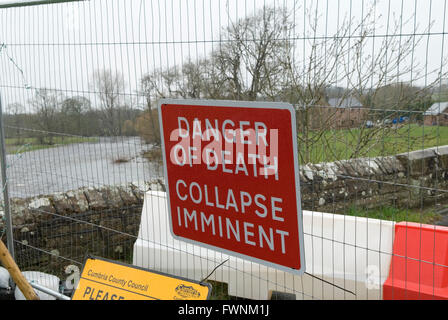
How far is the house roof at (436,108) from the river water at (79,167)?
1.73 metres

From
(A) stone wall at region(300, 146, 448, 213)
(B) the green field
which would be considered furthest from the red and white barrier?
(B) the green field

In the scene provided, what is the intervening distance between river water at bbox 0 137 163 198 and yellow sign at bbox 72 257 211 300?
66 centimetres

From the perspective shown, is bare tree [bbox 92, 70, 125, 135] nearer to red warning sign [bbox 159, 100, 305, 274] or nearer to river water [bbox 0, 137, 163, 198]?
river water [bbox 0, 137, 163, 198]

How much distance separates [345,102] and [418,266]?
100 centimetres

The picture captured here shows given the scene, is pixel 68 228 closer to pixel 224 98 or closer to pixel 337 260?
pixel 224 98

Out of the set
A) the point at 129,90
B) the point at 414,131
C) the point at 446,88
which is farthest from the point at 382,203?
the point at 129,90

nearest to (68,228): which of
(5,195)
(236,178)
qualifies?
(5,195)

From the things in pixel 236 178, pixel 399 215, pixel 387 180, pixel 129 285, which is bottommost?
pixel 129 285

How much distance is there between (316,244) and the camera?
317 cm

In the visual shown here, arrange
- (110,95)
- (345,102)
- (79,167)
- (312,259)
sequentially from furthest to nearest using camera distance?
(79,167) < (110,95) < (312,259) < (345,102)

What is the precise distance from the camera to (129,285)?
2908 mm

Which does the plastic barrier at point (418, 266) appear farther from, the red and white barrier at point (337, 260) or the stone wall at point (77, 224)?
the stone wall at point (77, 224)

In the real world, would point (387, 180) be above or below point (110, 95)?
below

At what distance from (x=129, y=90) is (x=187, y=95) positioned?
0.41 meters
